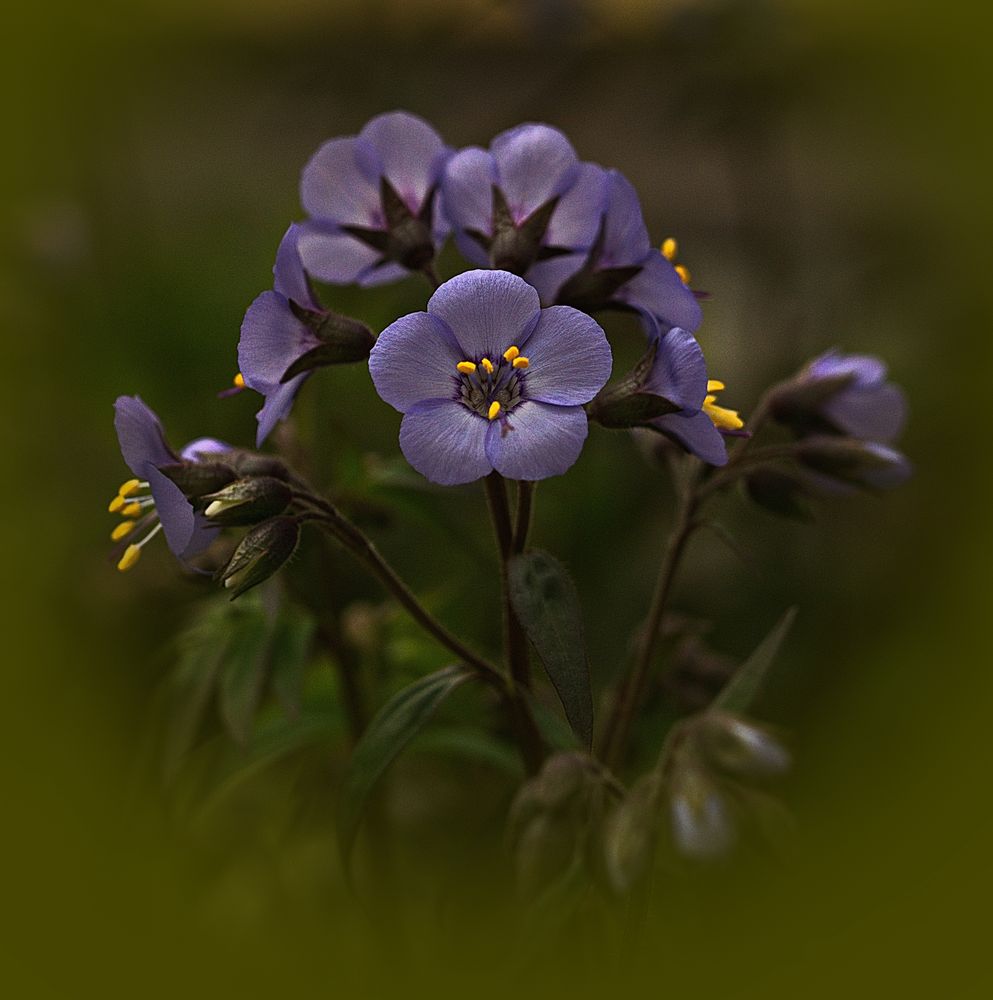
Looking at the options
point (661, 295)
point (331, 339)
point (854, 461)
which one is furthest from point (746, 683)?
point (331, 339)

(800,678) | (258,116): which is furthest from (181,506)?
(258,116)

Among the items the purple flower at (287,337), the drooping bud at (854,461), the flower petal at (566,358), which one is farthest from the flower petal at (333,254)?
the drooping bud at (854,461)

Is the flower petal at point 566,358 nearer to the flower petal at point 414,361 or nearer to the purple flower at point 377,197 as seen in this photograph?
the flower petal at point 414,361

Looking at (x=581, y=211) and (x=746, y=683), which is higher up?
(x=581, y=211)

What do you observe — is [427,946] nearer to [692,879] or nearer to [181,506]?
[692,879]

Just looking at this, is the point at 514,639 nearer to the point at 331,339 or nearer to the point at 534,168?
the point at 331,339

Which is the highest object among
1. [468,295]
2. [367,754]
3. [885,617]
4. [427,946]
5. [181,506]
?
[468,295]

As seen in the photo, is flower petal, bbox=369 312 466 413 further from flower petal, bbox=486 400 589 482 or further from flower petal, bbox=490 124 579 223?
flower petal, bbox=490 124 579 223
